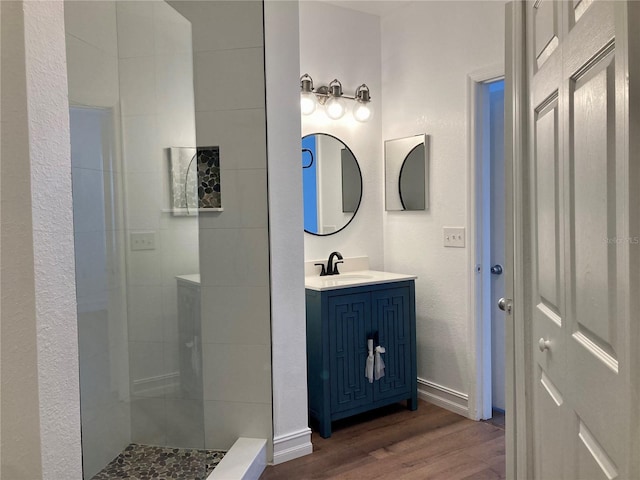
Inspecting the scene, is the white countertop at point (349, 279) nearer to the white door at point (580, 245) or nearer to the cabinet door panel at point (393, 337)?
the cabinet door panel at point (393, 337)

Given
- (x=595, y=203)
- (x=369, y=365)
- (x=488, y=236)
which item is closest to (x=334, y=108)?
(x=488, y=236)

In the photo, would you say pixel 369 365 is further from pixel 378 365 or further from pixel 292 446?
pixel 292 446

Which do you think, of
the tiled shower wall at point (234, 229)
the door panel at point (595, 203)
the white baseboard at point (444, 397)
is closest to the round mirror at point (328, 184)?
the tiled shower wall at point (234, 229)

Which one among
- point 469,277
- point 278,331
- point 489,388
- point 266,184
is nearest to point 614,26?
Result: point 266,184

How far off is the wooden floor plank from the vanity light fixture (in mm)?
1986

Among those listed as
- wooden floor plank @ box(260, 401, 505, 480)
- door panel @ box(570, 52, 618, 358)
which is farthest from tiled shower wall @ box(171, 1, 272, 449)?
door panel @ box(570, 52, 618, 358)

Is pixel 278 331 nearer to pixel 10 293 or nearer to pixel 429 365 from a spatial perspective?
pixel 429 365

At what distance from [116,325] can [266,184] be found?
100 cm

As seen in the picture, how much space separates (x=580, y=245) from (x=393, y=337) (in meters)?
2.03

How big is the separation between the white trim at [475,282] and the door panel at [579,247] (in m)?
1.33

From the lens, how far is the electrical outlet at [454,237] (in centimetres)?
293

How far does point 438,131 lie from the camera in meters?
3.06

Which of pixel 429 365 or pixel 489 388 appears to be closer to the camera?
pixel 489 388

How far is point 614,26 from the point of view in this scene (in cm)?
79
